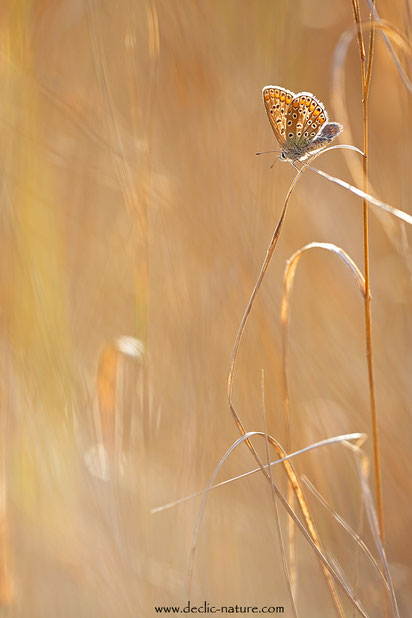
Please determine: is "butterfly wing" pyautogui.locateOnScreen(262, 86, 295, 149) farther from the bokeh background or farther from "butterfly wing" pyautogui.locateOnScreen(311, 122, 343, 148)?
the bokeh background

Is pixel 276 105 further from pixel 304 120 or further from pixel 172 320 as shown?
pixel 172 320

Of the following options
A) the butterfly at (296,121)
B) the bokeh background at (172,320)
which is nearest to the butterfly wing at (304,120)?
the butterfly at (296,121)

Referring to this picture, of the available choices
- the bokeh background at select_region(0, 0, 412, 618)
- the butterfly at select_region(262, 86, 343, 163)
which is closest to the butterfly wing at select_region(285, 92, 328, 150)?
the butterfly at select_region(262, 86, 343, 163)

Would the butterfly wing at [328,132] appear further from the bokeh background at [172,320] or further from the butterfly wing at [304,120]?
the bokeh background at [172,320]

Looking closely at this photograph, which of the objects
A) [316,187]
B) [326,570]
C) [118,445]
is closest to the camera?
[326,570]

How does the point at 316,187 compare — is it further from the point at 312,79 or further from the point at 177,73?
the point at 177,73

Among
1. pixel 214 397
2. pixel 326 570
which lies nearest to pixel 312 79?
pixel 214 397
